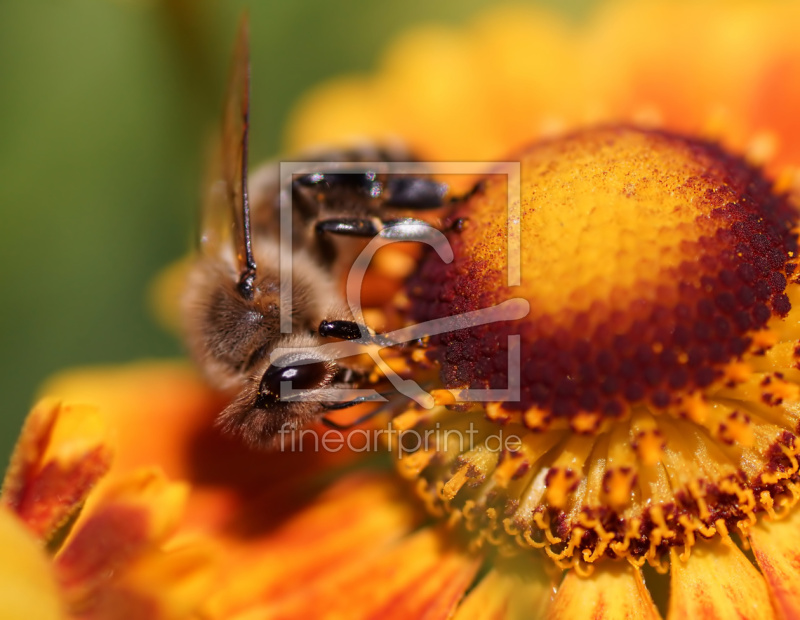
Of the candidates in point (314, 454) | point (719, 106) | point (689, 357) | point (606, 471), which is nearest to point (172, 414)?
point (314, 454)

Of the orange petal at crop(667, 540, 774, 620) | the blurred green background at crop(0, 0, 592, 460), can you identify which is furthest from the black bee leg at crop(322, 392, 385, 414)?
the blurred green background at crop(0, 0, 592, 460)

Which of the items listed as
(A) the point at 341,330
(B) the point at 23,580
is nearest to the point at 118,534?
(B) the point at 23,580

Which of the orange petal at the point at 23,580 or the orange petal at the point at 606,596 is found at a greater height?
the orange petal at the point at 23,580

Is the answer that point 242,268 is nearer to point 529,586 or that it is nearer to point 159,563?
point 159,563

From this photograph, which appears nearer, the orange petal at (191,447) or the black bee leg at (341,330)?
the black bee leg at (341,330)

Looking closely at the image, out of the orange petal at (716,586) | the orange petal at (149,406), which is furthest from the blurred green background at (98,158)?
the orange petal at (716,586)

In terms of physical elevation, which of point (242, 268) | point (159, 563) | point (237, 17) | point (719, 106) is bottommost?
point (159, 563)

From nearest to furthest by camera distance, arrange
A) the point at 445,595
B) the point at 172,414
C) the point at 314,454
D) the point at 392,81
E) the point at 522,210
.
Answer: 1. the point at 522,210
2. the point at 445,595
3. the point at 314,454
4. the point at 172,414
5. the point at 392,81

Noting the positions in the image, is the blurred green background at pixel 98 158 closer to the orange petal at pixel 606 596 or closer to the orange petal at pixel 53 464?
the orange petal at pixel 53 464
